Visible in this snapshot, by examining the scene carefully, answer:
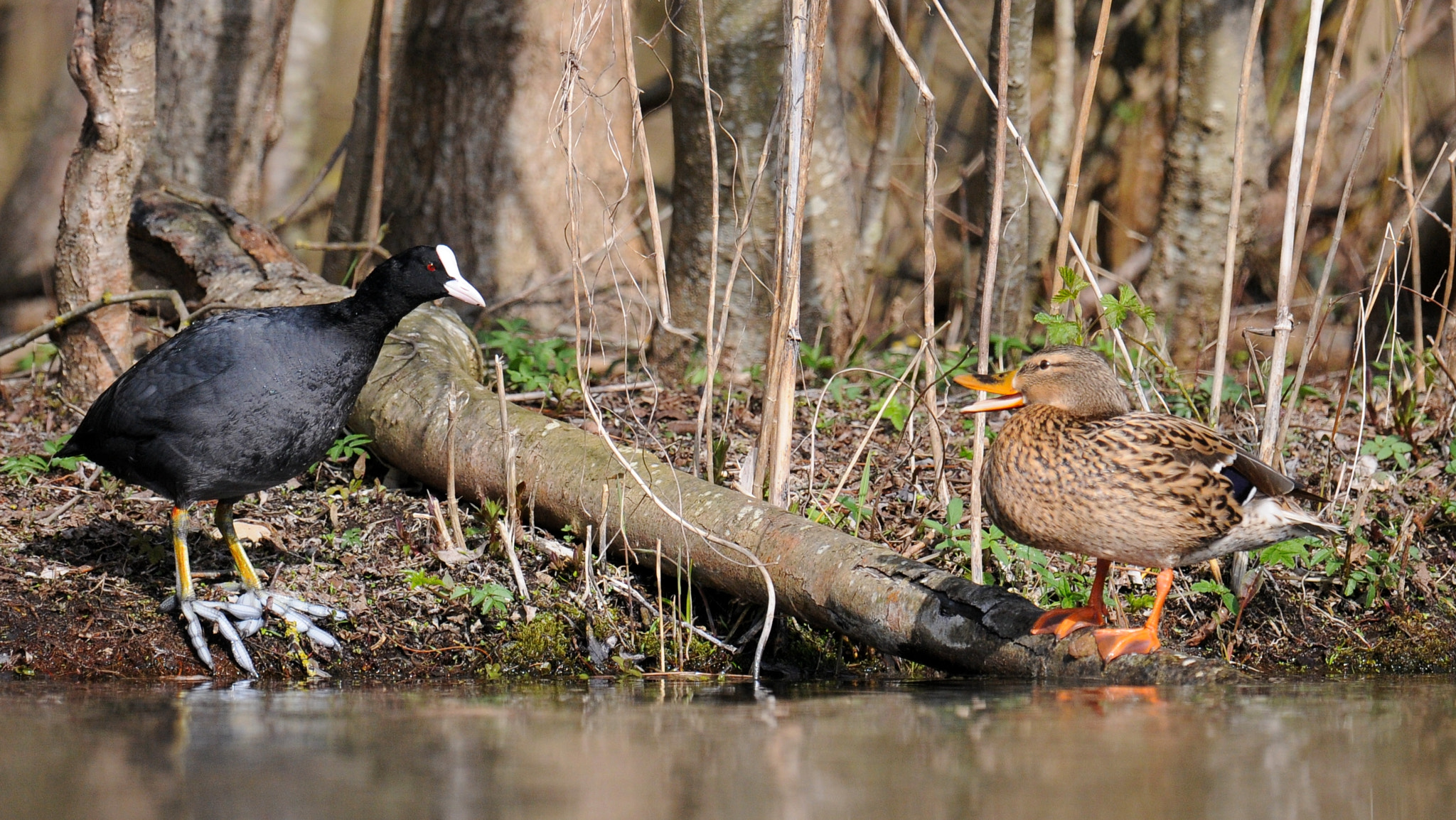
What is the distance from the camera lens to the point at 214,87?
24.6 ft

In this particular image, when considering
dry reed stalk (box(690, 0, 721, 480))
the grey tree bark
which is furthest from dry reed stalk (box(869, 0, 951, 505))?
the grey tree bark

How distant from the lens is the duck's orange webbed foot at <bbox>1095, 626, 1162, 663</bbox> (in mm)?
3619

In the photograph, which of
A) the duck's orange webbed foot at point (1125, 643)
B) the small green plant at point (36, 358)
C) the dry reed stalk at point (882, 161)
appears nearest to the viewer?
the duck's orange webbed foot at point (1125, 643)

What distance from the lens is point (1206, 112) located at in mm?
7070

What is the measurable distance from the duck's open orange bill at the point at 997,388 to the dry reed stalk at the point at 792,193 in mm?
622

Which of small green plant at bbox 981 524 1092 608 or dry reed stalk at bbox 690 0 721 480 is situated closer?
dry reed stalk at bbox 690 0 721 480

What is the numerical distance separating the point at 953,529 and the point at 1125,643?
133 cm

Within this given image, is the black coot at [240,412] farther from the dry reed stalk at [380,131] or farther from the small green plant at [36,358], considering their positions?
the small green plant at [36,358]

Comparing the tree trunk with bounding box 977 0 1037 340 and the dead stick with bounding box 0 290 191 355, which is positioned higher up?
the tree trunk with bounding box 977 0 1037 340

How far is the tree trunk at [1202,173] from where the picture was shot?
7008mm

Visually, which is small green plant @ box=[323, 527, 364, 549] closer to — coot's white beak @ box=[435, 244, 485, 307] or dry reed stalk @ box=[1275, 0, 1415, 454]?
coot's white beak @ box=[435, 244, 485, 307]

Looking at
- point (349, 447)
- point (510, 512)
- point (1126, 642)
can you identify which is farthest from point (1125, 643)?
point (349, 447)

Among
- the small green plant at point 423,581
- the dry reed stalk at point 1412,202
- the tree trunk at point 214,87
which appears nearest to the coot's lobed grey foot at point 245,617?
the small green plant at point 423,581

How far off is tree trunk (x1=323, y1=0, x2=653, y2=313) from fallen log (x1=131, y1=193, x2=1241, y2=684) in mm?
1065
